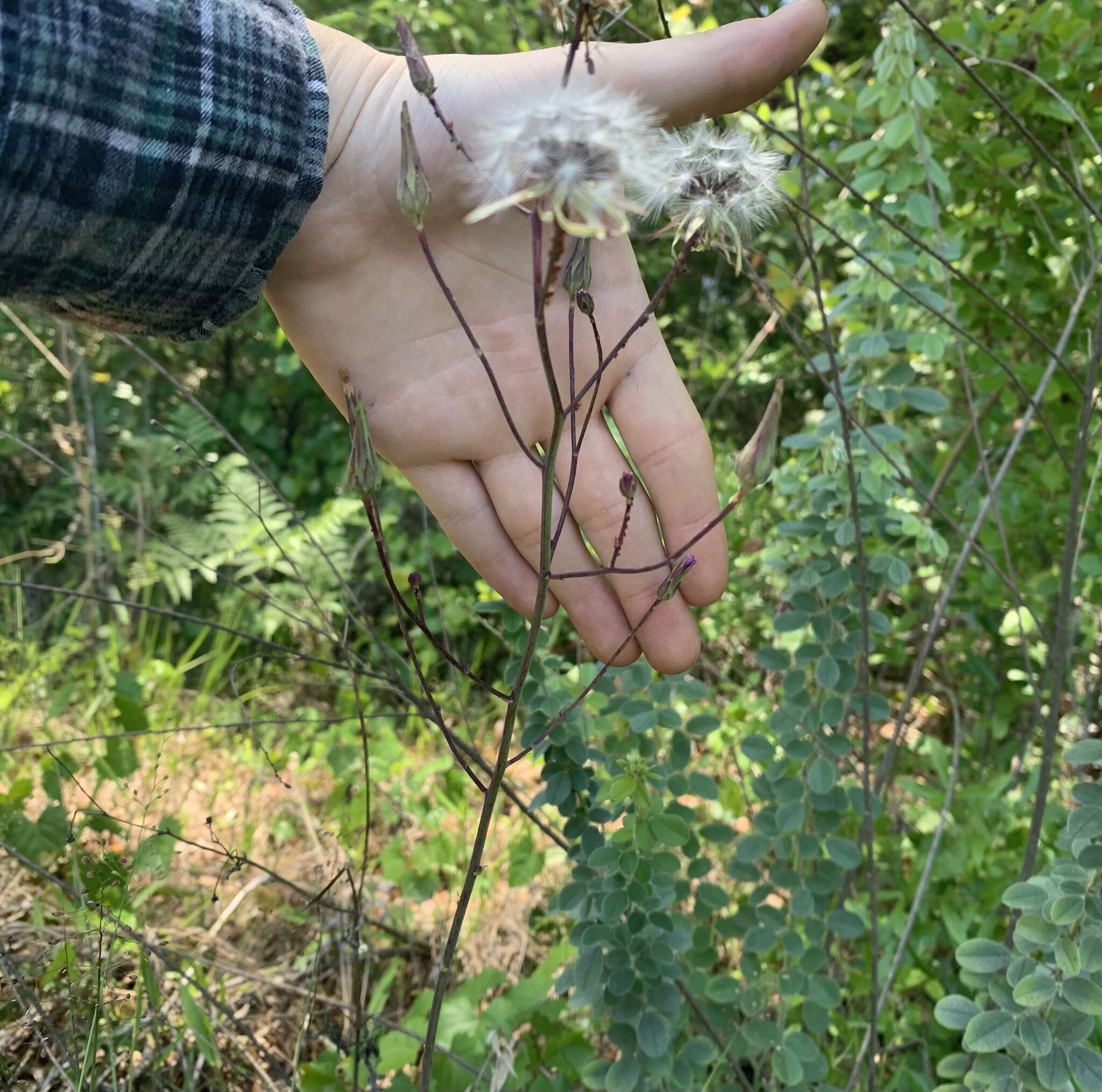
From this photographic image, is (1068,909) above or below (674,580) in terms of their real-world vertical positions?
below

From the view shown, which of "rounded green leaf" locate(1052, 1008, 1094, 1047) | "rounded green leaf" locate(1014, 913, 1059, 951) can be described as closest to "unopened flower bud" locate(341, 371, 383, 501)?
"rounded green leaf" locate(1014, 913, 1059, 951)

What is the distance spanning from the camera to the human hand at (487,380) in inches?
50.2

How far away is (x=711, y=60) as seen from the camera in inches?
44.4

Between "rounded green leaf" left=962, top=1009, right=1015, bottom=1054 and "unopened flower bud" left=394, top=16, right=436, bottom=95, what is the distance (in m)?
1.26

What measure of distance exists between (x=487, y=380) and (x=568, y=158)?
2.16ft

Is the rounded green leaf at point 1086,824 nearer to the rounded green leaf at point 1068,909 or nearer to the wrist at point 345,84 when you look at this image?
the rounded green leaf at point 1068,909

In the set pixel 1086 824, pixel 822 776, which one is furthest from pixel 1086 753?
pixel 822 776

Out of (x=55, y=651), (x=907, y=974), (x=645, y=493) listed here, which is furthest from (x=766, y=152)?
(x=55, y=651)

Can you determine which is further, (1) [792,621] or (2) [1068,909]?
(1) [792,621]

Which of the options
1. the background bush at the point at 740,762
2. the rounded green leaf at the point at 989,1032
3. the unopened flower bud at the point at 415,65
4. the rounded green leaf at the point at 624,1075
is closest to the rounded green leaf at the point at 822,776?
the background bush at the point at 740,762

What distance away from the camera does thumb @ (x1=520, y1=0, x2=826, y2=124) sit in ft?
3.68

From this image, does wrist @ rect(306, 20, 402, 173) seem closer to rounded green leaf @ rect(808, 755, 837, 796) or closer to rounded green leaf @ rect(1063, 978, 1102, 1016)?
rounded green leaf @ rect(808, 755, 837, 796)

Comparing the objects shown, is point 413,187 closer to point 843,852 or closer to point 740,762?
point 843,852

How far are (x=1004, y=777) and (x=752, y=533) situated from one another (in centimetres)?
108
